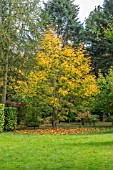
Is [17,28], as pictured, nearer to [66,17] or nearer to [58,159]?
[58,159]

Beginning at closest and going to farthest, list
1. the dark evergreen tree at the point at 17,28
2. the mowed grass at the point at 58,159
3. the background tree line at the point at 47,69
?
the mowed grass at the point at 58,159
the background tree line at the point at 47,69
the dark evergreen tree at the point at 17,28

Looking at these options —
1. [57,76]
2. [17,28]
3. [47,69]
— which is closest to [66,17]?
[17,28]

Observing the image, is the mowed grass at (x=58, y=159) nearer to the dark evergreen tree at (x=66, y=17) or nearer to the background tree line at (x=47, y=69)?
the background tree line at (x=47, y=69)

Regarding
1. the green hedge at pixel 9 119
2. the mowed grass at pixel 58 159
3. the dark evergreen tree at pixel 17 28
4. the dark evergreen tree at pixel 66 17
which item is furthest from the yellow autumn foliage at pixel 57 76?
the dark evergreen tree at pixel 66 17

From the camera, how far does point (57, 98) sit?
2152 cm

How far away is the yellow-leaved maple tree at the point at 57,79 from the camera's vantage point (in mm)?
21125

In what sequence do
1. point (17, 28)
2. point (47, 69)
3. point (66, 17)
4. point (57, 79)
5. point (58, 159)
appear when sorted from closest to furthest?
point (58, 159) < point (47, 69) < point (57, 79) < point (17, 28) < point (66, 17)

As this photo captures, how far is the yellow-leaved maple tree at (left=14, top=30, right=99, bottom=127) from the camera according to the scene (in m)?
21.1

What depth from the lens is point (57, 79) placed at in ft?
70.7

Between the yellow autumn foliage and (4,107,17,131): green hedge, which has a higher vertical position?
the yellow autumn foliage

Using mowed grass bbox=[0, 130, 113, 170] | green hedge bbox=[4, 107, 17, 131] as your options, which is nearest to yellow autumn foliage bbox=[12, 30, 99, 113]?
green hedge bbox=[4, 107, 17, 131]

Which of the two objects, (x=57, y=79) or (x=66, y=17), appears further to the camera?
(x=66, y=17)

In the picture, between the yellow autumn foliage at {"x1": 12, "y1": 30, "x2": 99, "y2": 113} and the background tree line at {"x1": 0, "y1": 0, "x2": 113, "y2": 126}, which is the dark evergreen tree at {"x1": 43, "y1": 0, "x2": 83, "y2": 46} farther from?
the yellow autumn foliage at {"x1": 12, "y1": 30, "x2": 99, "y2": 113}

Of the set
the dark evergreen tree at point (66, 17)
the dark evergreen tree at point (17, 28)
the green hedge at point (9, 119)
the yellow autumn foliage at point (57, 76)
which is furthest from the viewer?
the dark evergreen tree at point (66, 17)
